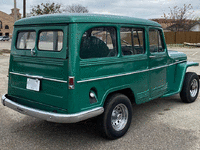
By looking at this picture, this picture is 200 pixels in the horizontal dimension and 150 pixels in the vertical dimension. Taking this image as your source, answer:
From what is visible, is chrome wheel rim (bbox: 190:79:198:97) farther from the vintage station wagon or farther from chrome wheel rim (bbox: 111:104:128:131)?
chrome wheel rim (bbox: 111:104:128:131)

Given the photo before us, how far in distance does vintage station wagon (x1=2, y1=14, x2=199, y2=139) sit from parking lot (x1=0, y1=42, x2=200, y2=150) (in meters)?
0.29

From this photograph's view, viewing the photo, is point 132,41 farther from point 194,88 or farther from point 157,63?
point 194,88

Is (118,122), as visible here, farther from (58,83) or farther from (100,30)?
(100,30)

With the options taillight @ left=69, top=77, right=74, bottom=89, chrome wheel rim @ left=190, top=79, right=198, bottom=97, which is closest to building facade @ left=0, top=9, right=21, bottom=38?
chrome wheel rim @ left=190, top=79, right=198, bottom=97

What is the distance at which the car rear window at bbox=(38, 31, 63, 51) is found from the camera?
330 centimetres

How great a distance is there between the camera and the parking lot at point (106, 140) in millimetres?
3543

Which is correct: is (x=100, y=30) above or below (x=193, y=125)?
above

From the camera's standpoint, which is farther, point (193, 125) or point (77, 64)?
point (193, 125)

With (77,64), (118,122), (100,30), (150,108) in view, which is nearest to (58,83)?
(77,64)

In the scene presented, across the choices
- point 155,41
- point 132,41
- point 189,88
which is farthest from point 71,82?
point 189,88

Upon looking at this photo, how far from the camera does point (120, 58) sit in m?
3.71

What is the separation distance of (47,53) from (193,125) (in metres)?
2.89

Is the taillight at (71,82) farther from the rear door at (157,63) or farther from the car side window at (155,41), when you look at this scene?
the car side window at (155,41)

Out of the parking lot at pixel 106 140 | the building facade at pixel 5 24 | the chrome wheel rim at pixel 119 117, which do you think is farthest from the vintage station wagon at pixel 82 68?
the building facade at pixel 5 24
